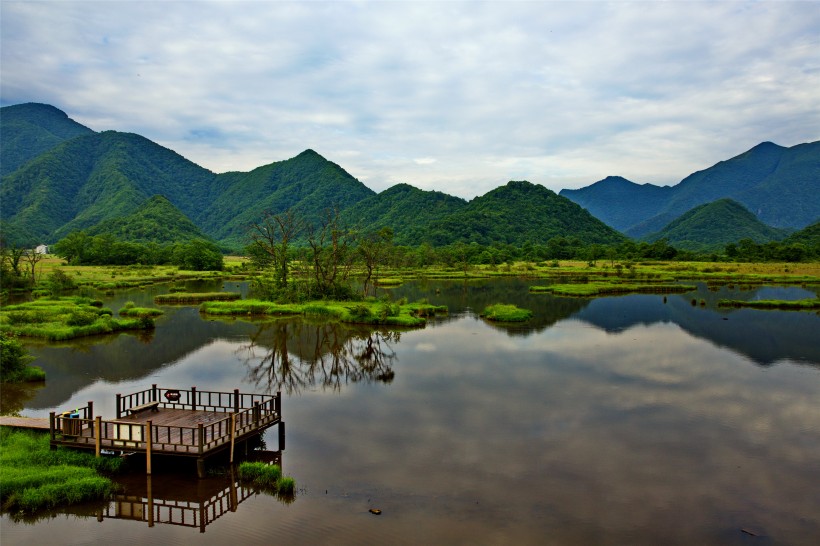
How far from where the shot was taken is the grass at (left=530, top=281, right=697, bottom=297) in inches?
2852

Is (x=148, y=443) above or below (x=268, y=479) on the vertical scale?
above

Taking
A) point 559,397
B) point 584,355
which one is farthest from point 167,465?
point 584,355

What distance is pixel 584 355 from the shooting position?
3534 centimetres

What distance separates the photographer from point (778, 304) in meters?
59.6

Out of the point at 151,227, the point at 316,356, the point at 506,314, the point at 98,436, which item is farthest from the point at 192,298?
the point at 151,227

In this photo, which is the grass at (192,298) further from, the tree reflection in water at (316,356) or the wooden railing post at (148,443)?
the wooden railing post at (148,443)

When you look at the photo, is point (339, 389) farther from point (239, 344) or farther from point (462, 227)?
point (462, 227)

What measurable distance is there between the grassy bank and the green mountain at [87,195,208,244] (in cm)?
11280

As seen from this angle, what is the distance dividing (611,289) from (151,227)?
473ft

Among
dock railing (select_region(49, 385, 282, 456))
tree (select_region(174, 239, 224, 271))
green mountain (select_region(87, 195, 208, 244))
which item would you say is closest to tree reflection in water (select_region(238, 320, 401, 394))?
dock railing (select_region(49, 385, 282, 456))

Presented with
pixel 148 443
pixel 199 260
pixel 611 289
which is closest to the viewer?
pixel 148 443

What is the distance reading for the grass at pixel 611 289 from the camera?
2852 inches

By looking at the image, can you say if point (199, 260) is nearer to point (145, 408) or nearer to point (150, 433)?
point (145, 408)

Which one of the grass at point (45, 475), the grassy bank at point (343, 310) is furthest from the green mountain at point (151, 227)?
the grass at point (45, 475)
